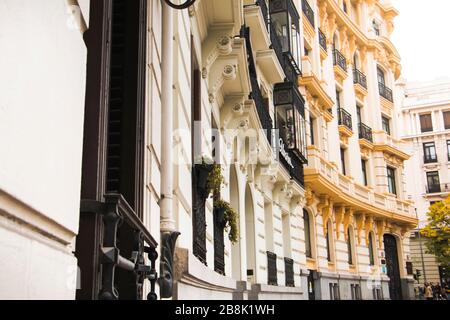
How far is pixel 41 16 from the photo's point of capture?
155 centimetres

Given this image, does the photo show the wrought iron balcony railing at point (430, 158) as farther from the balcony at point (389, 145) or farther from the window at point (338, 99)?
the window at point (338, 99)

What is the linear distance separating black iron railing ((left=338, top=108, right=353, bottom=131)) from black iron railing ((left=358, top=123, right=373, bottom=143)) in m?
1.02

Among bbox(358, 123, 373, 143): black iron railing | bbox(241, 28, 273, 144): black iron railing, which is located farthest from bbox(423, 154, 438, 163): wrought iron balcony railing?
bbox(241, 28, 273, 144): black iron railing

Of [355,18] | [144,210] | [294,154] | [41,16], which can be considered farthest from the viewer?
[355,18]

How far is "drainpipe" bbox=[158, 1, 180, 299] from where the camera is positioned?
4.58 meters

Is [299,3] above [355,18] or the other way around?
the other way around

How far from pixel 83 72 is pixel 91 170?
76 centimetres

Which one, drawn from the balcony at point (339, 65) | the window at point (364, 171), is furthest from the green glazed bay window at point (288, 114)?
the window at point (364, 171)

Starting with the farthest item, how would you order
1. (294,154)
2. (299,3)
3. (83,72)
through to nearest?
1. (299,3)
2. (294,154)
3. (83,72)

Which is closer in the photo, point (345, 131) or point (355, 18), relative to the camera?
point (345, 131)

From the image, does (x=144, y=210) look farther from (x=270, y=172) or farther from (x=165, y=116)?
(x=270, y=172)

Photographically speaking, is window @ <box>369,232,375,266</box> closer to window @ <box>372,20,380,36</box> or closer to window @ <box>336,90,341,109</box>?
window @ <box>336,90,341,109</box>

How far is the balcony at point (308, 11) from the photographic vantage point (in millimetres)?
22391
